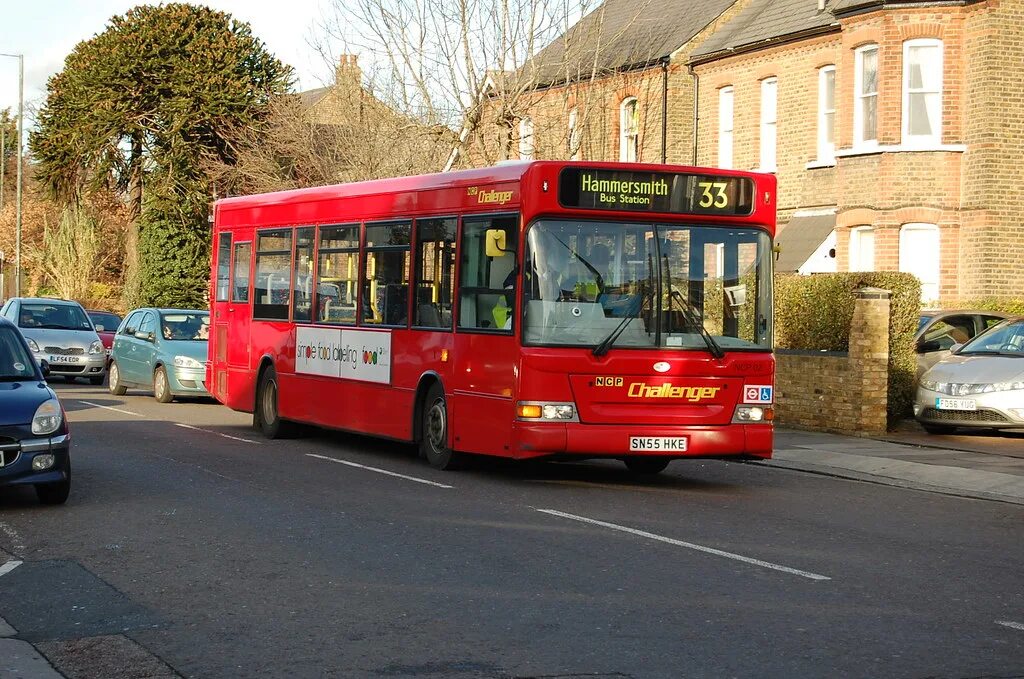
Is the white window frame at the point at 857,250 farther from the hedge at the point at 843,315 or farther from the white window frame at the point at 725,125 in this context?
the hedge at the point at 843,315

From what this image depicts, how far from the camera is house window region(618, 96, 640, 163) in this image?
39156mm

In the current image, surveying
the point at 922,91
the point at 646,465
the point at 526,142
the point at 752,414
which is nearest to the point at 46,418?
the point at 752,414

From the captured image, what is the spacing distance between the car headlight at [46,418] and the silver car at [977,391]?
492 inches

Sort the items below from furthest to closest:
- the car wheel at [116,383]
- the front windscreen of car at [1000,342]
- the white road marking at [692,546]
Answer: the car wheel at [116,383], the front windscreen of car at [1000,342], the white road marking at [692,546]

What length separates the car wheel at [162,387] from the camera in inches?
982

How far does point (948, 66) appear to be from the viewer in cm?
3064

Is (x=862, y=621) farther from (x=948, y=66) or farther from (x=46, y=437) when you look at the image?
(x=948, y=66)

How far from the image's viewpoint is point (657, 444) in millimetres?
13250

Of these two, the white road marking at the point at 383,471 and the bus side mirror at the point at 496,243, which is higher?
the bus side mirror at the point at 496,243

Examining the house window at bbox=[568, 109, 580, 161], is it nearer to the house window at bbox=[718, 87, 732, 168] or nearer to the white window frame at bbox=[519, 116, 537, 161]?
the white window frame at bbox=[519, 116, 537, 161]

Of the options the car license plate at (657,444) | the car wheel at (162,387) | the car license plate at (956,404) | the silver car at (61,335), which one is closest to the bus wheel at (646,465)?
the car license plate at (657,444)

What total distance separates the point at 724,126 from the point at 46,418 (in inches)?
1127

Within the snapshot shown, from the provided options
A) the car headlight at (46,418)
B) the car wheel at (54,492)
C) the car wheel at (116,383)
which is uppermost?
the car headlight at (46,418)

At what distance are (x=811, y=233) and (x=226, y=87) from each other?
22.7m
